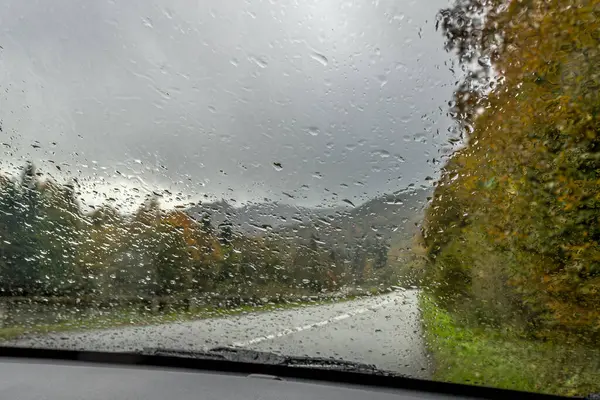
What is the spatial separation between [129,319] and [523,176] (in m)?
4.66

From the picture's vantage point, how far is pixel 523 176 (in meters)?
5.66

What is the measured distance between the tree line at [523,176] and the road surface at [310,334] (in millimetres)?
623

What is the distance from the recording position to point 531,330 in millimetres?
5379

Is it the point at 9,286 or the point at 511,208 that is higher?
the point at 511,208

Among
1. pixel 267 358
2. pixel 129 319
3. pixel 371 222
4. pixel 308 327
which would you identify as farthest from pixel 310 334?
pixel 129 319

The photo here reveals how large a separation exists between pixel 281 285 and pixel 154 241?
1.70 metres

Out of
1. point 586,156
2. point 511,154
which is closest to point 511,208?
point 511,154

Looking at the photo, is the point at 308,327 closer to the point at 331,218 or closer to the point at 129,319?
the point at 331,218

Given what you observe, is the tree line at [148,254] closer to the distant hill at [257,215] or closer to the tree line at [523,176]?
the distant hill at [257,215]

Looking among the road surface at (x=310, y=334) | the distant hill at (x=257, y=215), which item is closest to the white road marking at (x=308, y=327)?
the road surface at (x=310, y=334)

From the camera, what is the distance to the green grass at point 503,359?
3725 millimetres

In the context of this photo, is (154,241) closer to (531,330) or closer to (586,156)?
(531,330)

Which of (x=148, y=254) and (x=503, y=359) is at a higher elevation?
(x=148, y=254)

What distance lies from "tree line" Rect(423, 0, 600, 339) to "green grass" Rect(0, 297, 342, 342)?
5.14 ft
